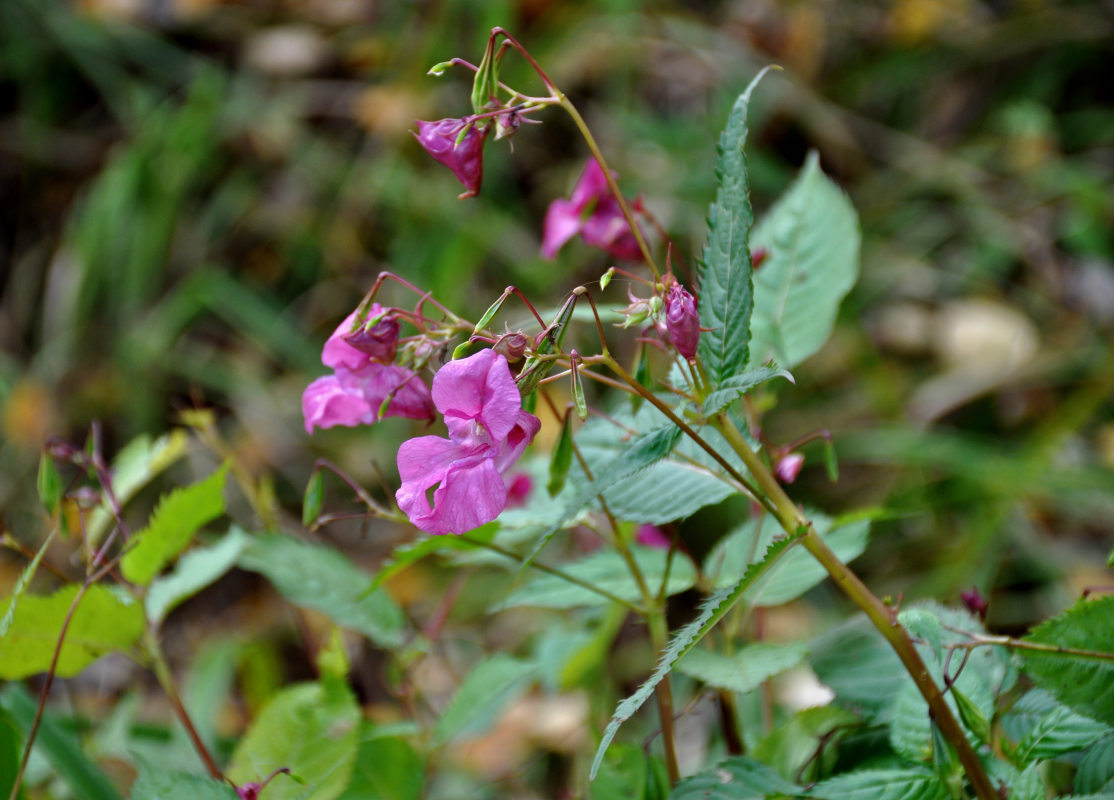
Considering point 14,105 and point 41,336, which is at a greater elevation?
point 14,105

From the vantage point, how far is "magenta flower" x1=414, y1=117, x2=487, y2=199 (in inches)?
23.8

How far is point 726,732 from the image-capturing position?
71 centimetres

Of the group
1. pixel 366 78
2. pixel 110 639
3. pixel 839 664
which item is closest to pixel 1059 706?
pixel 839 664

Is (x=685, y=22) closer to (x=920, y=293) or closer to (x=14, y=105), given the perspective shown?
(x=920, y=293)

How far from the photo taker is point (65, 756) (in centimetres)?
75

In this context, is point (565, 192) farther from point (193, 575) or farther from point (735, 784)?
point (735, 784)

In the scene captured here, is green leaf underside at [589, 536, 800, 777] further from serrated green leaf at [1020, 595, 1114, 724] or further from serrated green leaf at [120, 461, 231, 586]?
serrated green leaf at [120, 461, 231, 586]

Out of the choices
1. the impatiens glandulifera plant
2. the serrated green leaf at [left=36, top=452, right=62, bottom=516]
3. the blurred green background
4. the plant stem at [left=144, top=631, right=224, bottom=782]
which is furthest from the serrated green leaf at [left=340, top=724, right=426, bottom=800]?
the blurred green background

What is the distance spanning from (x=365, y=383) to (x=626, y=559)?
0.23m

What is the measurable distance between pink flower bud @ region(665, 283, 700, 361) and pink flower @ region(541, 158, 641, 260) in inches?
9.1

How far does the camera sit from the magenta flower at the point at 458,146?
0.61 meters

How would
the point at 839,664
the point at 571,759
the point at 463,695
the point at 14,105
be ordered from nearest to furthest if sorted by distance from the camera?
the point at 839,664 → the point at 463,695 → the point at 571,759 → the point at 14,105

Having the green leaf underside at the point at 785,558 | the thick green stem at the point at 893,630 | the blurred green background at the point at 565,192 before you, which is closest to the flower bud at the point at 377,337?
the thick green stem at the point at 893,630

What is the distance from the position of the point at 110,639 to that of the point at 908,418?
1463 mm
